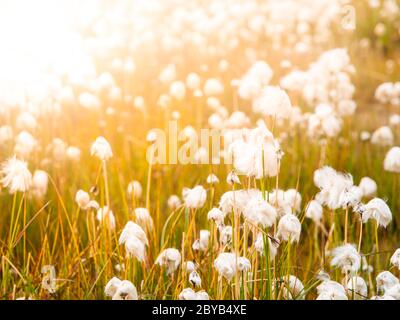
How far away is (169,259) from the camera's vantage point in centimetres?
258

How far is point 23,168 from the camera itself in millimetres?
2533

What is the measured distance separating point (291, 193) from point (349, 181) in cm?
61

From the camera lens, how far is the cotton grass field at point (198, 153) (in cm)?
236

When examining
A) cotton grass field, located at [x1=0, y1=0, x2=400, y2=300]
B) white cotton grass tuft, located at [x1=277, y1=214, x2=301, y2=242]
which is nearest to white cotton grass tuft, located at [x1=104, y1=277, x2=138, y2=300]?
cotton grass field, located at [x1=0, y1=0, x2=400, y2=300]

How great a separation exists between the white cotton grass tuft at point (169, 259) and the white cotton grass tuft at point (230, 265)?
1.17 ft

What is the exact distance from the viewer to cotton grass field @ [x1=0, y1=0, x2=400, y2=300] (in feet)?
7.73

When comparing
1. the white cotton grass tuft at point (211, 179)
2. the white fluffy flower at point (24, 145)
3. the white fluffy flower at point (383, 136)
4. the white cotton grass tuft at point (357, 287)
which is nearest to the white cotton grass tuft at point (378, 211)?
the white cotton grass tuft at point (357, 287)

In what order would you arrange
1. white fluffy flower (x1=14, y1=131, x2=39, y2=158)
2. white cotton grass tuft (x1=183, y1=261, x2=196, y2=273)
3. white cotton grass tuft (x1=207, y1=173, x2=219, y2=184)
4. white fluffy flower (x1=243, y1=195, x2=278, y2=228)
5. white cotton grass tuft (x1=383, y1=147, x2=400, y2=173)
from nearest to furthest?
white fluffy flower (x1=243, y1=195, x2=278, y2=228) < white cotton grass tuft (x1=183, y1=261, x2=196, y2=273) < white cotton grass tuft (x1=207, y1=173, x2=219, y2=184) < white cotton grass tuft (x1=383, y1=147, x2=400, y2=173) < white fluffy flower (x1=14, y1=131, x2=39, y2=158)

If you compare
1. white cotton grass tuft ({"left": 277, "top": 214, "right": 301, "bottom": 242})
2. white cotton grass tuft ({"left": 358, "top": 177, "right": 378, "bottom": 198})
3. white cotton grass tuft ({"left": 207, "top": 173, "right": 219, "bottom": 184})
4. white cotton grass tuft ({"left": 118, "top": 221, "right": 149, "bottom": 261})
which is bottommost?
white cotton grass tuft ({"left": 118, "top": 221, "right": 149, "bottom": 261})

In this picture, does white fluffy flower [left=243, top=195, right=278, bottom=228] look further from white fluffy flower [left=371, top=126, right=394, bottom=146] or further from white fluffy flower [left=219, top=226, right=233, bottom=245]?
white fluffy flower [left=371, top=126, right=394, bottom=146]

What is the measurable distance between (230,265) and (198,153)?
1.73 meters

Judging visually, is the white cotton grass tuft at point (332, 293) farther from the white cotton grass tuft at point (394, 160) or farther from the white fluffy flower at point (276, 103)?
the white cotton grass tuft at point (394, 160)

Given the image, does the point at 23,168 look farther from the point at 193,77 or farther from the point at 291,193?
the point at 193,77

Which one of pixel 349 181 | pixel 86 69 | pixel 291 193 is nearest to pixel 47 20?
pixel 86 69
